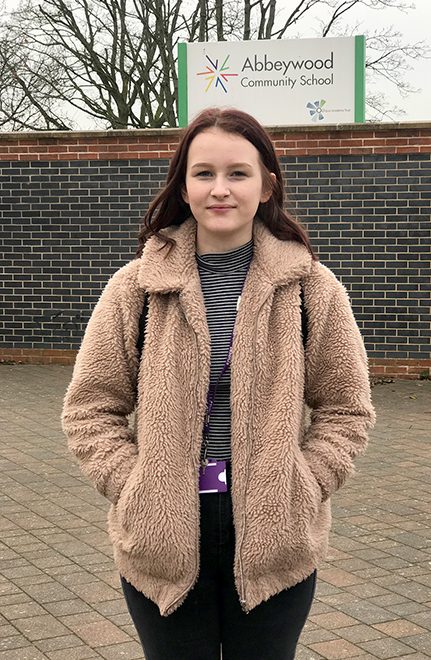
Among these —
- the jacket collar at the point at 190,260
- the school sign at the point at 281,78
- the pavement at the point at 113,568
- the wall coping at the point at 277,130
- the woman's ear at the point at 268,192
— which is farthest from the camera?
the school sign at the point at 281,78

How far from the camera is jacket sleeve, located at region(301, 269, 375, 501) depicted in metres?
2.57

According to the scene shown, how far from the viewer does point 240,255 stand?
265 centimetres

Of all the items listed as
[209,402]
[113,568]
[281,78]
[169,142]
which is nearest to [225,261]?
[209,402]

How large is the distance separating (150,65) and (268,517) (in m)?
26.8

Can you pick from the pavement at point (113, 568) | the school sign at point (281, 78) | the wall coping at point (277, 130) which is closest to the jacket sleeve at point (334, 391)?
the pavement at point (113, 568)

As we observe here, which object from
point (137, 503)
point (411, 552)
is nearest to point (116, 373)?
point (137, 503)

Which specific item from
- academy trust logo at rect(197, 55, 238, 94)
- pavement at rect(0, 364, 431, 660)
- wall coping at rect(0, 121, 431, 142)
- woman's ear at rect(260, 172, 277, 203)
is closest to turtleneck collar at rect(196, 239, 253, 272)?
woman's ear at rect(260, 172, 277, 203)

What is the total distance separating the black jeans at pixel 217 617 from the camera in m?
2.48

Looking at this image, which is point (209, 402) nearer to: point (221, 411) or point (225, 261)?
point (221, 411)

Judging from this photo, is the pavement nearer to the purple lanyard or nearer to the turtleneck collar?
the purple lanyard

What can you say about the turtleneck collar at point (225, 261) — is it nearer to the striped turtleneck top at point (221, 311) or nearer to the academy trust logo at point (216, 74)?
the striped turtleneck top at point (221, 311)

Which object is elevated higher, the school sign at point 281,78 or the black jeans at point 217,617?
the school sign at point 281,78

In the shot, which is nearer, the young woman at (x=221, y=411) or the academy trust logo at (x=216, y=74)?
the young woman at (x=221, y=411)

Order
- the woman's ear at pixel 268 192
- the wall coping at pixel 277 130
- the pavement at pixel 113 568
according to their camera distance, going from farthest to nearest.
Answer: the wall coping at pixel 277 130 → the pavement at pixel 113 568 → the woman's ear at pixel 268 192
